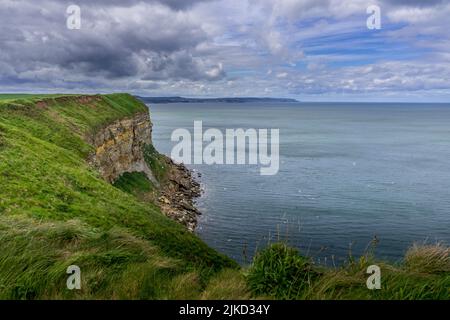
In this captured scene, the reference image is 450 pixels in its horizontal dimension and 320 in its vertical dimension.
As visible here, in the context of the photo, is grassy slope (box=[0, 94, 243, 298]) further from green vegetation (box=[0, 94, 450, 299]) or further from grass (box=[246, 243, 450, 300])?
grass (box=[246, 243, 450, 300])

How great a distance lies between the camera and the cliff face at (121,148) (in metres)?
53.4

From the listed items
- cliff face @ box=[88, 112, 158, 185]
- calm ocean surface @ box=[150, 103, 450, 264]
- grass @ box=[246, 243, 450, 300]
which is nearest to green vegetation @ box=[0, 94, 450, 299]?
grass @ box=[246, 243, 450, 300]

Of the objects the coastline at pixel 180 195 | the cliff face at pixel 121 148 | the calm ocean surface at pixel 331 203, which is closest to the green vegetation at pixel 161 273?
the calm ocean surface at pixel 331 203

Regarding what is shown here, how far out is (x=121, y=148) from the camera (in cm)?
6291

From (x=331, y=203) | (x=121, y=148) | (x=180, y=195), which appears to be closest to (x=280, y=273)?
(x=331, y=203)

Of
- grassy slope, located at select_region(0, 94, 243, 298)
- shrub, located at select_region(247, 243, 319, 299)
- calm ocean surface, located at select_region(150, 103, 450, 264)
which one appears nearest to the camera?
grassy slope, located at select_region(0, 94, 243, 298)

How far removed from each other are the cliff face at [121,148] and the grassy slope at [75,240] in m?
14.9

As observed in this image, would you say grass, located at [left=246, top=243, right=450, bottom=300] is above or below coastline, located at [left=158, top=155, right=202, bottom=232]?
above

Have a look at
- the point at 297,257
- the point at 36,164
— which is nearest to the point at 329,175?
the point at 36,164

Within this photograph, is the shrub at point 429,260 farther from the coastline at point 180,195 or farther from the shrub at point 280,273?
the coastline at point 180,195

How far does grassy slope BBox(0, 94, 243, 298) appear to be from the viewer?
24.7 feet

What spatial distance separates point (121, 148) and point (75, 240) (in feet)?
179

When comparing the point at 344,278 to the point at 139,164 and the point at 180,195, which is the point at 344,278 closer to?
the point at 180,195

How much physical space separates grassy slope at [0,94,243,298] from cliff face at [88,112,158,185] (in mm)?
14878
